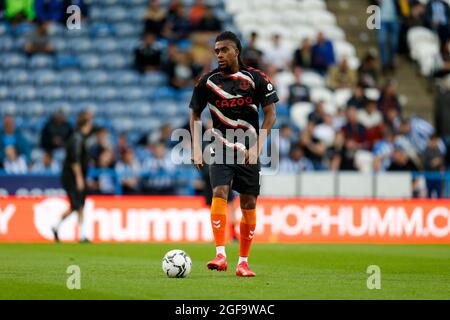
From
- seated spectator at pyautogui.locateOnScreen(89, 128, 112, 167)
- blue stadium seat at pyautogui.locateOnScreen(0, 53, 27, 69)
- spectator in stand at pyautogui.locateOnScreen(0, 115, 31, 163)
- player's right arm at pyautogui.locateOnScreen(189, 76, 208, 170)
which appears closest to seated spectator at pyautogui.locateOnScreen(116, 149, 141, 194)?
seated spectator at pyautogui.locateOnScreen(89, 128, 112, 167)

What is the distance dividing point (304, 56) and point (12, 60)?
271 inches

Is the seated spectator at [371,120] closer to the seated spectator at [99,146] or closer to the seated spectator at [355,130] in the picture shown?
the seated spectator at [355,130]

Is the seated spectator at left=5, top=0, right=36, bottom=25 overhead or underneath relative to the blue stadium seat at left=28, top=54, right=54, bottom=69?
overhead

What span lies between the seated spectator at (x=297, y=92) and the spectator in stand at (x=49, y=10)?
222 inches

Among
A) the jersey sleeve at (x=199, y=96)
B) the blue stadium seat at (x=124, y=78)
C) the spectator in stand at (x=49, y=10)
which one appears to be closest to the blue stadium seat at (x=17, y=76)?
the spectator in stand at (x=49, y=10)

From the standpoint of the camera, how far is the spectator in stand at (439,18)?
27.8 m

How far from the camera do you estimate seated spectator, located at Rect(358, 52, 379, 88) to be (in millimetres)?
26484

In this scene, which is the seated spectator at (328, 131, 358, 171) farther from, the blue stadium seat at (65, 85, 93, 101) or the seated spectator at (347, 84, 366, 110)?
the blue stadium seat at (65, 85, 93, 101)

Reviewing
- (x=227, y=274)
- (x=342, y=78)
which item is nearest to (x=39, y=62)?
(x=342, y=78)

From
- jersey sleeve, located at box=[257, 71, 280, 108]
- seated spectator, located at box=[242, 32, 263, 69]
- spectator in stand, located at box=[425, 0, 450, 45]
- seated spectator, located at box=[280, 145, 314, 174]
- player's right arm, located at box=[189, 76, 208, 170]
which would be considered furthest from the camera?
spectator in stand, located at box=[425, 0, 450, 45]

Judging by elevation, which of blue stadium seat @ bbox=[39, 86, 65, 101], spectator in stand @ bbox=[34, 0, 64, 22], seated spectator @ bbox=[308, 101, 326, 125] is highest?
spectator in stand @ bbox=[34, 0, 64, 22]

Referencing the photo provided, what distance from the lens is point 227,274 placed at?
460 inches

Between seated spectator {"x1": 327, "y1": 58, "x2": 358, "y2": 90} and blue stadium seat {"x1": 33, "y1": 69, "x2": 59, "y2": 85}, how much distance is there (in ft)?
21.4

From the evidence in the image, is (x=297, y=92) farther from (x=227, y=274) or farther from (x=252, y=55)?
(x=227, y=274)
